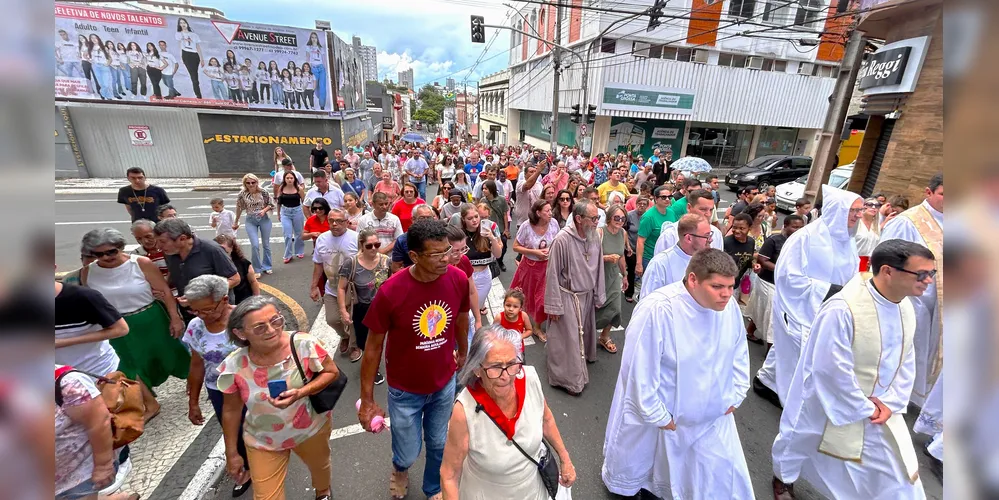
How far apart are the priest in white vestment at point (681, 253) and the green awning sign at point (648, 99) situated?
19255mm

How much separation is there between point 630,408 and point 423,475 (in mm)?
1647

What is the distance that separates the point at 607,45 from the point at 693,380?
71.3 ft

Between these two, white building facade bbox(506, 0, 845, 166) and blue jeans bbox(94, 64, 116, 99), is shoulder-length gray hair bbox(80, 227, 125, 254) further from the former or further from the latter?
white building facade bbox(506, 0, 845, 166)

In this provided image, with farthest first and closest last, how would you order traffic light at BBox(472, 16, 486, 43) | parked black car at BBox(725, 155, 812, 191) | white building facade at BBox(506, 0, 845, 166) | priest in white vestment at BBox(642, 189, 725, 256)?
white building facade at BBox(506, 0, 845, 166), parked black car at BBox(725, 155, 812, 191), traffic light at BBox(472, 16, 486, 43), priest in white vestment at BBox(642, 189, 725, 256)

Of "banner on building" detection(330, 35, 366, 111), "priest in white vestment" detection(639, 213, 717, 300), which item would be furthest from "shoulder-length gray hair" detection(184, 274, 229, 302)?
"banner on building" detection(330, 35, 366, 111)

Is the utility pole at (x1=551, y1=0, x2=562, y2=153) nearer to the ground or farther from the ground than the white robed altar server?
farther from the ground

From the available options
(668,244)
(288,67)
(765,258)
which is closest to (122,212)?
(288,67)

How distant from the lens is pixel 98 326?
2762 mm

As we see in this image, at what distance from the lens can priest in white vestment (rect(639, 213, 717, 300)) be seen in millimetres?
3662

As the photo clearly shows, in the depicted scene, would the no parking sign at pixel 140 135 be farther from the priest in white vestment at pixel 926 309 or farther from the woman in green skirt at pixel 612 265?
the priest in white vestment at pixel 926 309

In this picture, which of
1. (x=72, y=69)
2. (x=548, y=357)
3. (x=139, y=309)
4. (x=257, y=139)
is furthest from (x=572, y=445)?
(x=72, y=69)

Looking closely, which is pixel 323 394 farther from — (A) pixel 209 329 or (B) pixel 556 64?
(B) pixel 556 64

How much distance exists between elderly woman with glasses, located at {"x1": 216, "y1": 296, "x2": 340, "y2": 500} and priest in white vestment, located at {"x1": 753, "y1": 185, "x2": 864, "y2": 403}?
3910 mm

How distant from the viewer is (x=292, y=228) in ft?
24.5
